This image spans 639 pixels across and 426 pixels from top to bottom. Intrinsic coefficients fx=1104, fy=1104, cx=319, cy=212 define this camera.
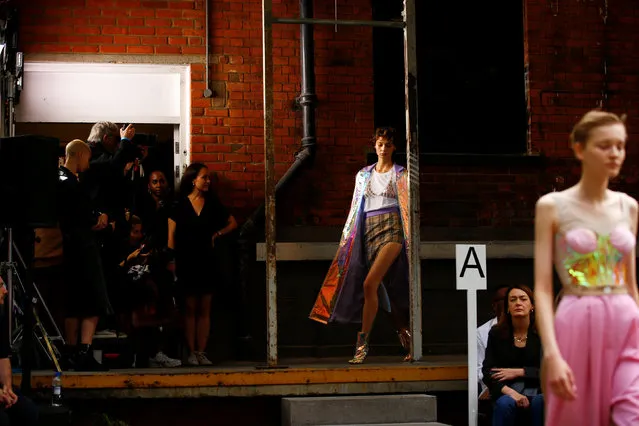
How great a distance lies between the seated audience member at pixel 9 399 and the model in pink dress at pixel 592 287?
346 centimetres

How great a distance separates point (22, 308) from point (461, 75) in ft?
16.3

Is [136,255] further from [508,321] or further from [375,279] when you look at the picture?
[508,321]

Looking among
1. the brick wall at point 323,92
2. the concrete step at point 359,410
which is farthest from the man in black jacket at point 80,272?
the brick wall at point 323,92

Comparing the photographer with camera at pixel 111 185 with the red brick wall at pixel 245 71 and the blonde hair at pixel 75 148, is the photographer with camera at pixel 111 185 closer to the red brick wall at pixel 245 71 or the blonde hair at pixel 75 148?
the blonde hair at pixel 75 148

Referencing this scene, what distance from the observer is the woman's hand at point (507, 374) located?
7340mm

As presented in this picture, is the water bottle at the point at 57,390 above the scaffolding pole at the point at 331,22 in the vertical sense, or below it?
below

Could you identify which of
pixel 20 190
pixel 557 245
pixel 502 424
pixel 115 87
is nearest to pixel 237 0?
pixel 115 87

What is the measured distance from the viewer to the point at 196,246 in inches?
339

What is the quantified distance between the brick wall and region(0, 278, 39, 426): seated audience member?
156 inches

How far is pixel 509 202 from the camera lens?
420 inches

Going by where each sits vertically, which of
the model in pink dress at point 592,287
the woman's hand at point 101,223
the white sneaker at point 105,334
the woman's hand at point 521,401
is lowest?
the woman's hand at point 521,401

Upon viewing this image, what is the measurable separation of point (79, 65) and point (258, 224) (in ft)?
7.20

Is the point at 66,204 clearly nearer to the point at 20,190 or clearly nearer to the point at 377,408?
the point at 20,190

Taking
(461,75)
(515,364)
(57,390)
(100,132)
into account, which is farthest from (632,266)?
(461,75)
